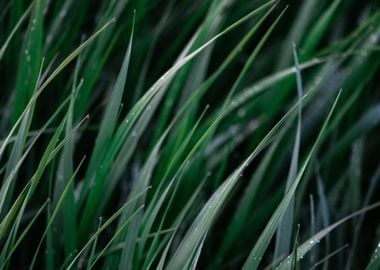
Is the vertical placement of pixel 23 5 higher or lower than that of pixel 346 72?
higher

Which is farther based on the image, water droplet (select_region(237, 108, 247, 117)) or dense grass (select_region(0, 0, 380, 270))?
water droplet (select_region(237, 108, 247, 117))

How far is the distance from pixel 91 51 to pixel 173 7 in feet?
0.92

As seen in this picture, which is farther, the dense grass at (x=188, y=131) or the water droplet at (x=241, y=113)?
the water droplet at (x=241, y=113)

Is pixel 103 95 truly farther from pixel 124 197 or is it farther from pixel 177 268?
pixel 177 268

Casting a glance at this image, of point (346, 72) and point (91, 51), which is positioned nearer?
point (91, 51)

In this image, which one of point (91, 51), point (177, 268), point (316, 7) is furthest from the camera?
point (316, 7)

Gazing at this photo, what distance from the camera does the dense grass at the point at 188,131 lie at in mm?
983

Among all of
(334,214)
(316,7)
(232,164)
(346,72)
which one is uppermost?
(316,7)

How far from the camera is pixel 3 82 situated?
125 cm

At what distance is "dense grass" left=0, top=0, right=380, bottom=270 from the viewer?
98 centimetres

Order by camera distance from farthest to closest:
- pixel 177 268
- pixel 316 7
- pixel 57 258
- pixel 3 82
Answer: pixel 316 7, pixel 3 82, pixel 57 258, pixel 177 268

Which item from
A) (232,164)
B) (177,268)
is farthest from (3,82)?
(177,268)

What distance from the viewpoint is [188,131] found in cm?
113

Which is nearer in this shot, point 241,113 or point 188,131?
point 188,131
